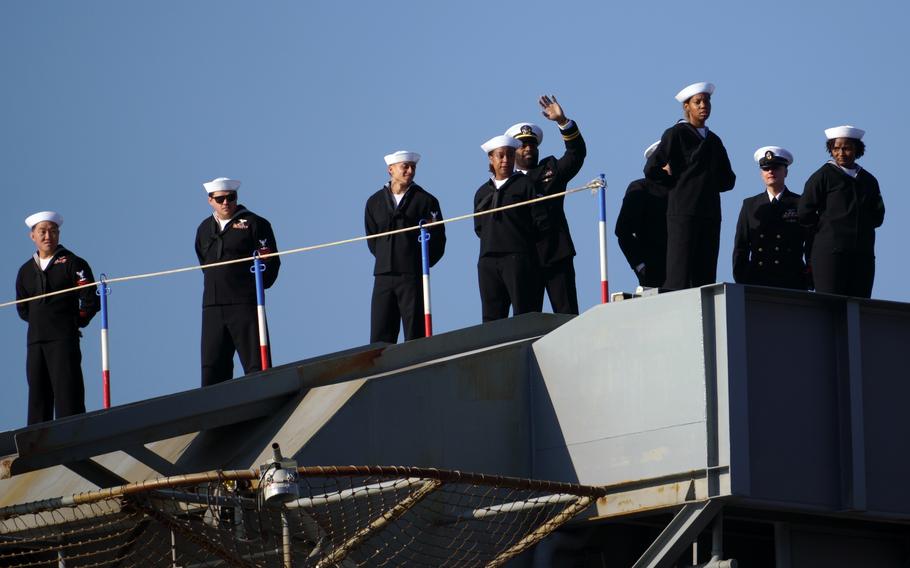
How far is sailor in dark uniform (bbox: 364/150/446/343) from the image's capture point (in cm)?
1769

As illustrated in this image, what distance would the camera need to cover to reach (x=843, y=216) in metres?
16.7

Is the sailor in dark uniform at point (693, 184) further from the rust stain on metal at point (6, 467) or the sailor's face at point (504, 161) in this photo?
the rust stain on metal at point (6, 467)

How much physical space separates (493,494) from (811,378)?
7.45 ft

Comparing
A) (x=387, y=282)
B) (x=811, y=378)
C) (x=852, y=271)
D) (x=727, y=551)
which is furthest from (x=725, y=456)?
(x=387, y=282)

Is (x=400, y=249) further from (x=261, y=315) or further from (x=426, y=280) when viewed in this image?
(x=261, y=315)

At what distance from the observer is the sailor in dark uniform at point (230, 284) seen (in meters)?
17.5

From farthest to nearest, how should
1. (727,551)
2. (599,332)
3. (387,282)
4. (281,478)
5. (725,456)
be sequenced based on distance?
1. (387,282)
2. (727,551)
3. (599,332)
4. (725,456)
5. (281,478)

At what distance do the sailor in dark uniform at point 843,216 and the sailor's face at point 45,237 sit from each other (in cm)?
646

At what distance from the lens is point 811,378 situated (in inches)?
562

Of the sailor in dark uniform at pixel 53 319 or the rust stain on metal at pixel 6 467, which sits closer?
the rust stain on metal at pixel 6 467

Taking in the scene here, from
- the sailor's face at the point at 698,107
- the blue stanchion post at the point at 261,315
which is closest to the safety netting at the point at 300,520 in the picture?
the blue stanchion post at the point at 261,315

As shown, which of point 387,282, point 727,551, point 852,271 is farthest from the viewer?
point 387,282

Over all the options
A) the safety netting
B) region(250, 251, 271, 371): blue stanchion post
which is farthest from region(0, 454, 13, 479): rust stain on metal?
region(250, 251, 271, 371): blue stanchion post

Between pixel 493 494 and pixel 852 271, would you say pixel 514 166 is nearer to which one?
pixel 852 271
